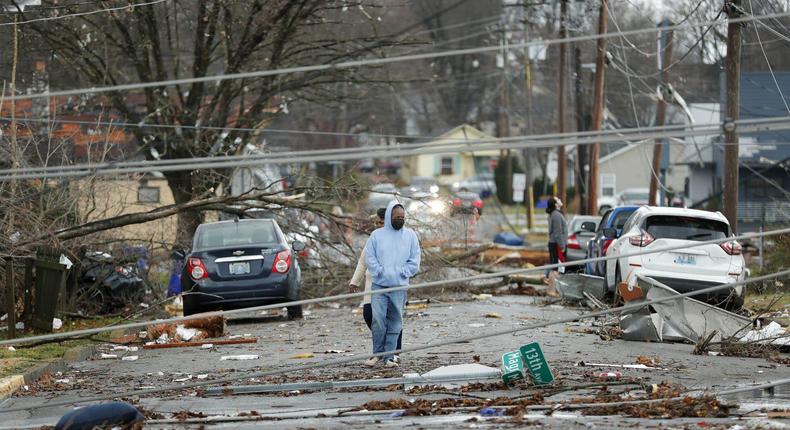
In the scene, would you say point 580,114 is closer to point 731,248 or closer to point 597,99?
point 597,99

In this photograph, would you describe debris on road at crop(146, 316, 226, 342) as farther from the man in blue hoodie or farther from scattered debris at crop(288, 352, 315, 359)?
the man in blue hoodie

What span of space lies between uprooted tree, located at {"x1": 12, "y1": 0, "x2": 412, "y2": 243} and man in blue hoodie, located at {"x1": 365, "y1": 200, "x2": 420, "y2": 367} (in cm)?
1223

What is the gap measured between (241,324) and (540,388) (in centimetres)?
964

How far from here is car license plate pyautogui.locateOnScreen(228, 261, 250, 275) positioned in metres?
19.0

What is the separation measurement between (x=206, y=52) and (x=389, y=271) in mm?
15402

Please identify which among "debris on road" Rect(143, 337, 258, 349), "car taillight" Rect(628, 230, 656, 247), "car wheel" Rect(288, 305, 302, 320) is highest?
"car taillight" Rect(628, 230, 656, 247)

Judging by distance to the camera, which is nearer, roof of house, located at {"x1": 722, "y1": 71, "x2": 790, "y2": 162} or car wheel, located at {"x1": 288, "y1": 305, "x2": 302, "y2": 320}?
car wheel, located at {"x1": 288, "y1": 305, "x2": 302, "y2": 320}

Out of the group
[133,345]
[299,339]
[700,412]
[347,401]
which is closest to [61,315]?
[133,345]

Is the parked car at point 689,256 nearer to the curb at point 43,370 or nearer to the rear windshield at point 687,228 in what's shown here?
the rear windshield at point 687,228

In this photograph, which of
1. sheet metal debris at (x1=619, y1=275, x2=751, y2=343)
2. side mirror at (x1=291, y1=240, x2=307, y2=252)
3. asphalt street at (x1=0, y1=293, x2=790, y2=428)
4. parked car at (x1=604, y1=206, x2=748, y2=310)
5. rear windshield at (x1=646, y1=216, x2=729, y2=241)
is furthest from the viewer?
side mirror at (x1=291, y1=240, x2=307, y2=252)

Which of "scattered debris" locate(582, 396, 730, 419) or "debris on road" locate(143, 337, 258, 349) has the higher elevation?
"scattered debris" locate(582, 396, 730, 419)

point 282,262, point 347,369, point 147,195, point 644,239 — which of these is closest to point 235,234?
point 282,262

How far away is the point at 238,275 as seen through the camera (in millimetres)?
19016

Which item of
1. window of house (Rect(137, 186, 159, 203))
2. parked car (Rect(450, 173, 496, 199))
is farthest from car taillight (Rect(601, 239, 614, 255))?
parked car (Rect(450, 173, 496, 199))
